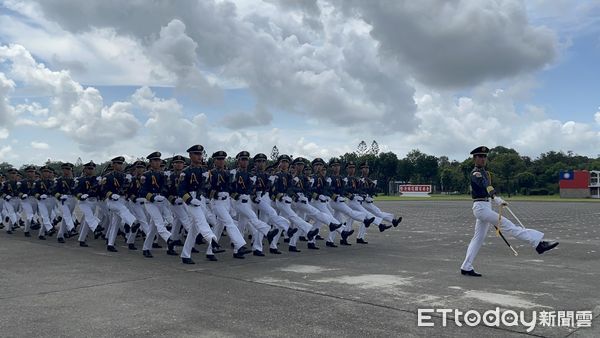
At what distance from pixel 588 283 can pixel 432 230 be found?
10009 mm

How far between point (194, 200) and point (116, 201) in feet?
10.3

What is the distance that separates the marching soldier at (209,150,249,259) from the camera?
33.9ft

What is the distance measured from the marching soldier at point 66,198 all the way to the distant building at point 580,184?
7460cm

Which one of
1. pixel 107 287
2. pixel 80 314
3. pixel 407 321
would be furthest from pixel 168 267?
pixel 407 321

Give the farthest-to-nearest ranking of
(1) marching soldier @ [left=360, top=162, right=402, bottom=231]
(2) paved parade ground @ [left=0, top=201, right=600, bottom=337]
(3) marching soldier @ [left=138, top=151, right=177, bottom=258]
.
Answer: (1) marching soldier @ [left=360, top=162, right=402, bottom=231]
(3) marching soldier @ [left=138, top=151, right=177, bottom=258]
(2) paved parade ground @ [left=0, top=201, right=600, bottom=337]

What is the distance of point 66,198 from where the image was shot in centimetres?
1410

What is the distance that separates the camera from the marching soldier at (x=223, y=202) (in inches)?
407

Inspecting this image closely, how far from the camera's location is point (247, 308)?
247 inches

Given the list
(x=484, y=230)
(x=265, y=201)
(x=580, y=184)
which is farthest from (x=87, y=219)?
(x=580, y=184)

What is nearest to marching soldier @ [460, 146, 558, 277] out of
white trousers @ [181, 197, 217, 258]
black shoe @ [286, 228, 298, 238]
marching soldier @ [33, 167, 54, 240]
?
black shoe @ [286, 228, 298, 238]

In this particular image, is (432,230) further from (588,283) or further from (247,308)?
(247,308)

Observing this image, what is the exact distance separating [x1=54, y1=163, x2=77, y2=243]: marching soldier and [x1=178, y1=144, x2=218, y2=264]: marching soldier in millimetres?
5106

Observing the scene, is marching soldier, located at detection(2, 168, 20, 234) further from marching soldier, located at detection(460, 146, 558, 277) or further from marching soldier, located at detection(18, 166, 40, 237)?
marching soldier, located at detection(460, 146, 558, 277)

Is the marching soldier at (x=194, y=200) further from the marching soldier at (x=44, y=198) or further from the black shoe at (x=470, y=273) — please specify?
the marching soldier at (x=44, y=198)
